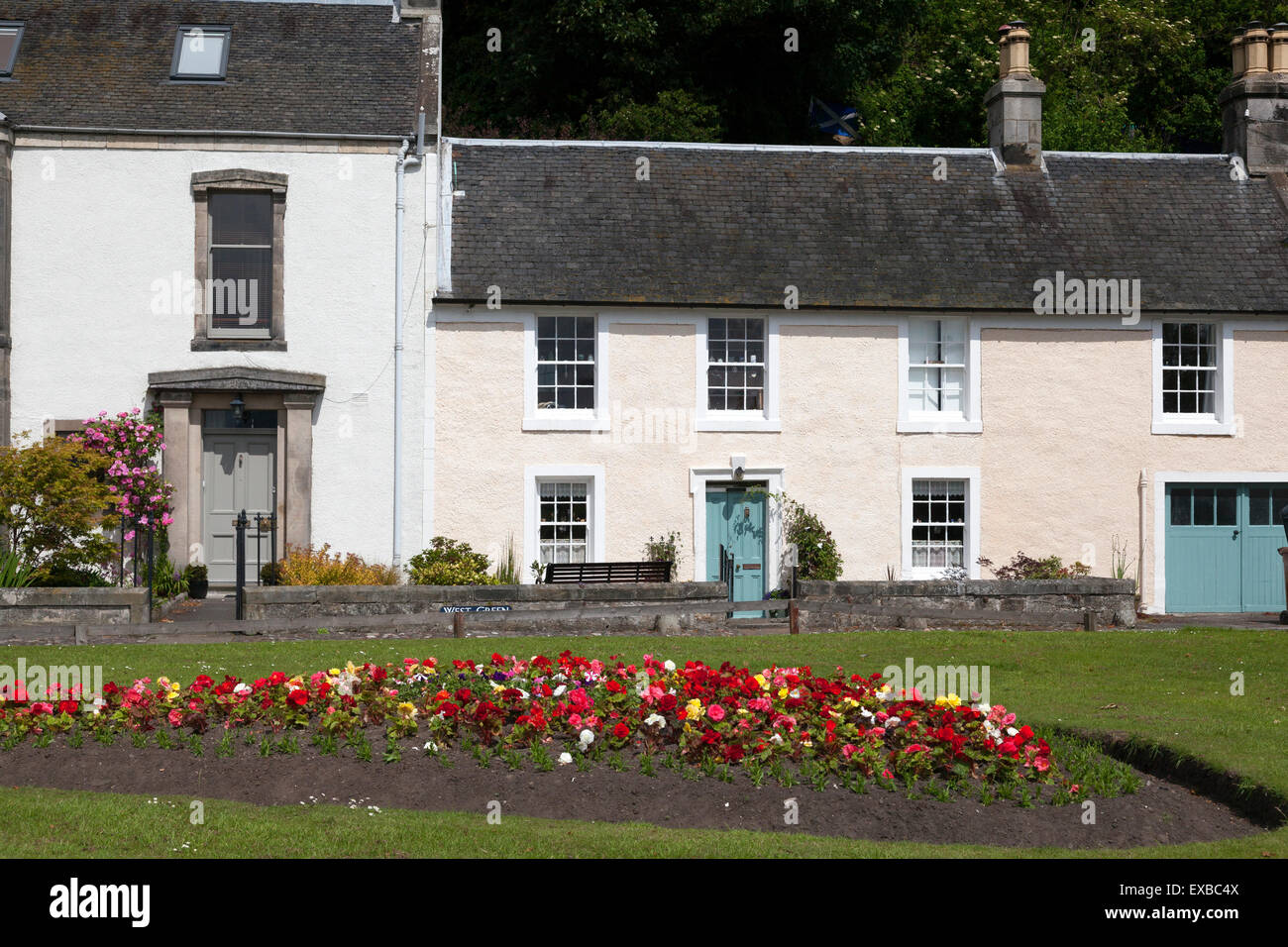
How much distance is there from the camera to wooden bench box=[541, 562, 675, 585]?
70.4ft

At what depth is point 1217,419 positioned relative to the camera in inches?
957

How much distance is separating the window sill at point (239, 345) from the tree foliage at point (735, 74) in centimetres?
1251

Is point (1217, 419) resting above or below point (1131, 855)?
above

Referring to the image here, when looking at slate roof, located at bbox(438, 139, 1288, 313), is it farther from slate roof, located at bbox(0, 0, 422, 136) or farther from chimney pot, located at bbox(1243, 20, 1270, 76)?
slate roof, located at bbox(0, 0, 422, 136)

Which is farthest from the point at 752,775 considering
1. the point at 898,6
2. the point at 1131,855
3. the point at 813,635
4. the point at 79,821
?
the point at 898,6

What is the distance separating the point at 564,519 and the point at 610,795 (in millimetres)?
13787

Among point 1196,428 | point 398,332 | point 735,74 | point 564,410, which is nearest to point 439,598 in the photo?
point 564,410

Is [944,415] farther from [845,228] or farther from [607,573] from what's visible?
[607,573]

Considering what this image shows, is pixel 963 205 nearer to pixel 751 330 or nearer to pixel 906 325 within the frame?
pixel 906 325

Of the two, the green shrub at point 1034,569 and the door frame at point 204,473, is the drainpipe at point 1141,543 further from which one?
the door frame at point 204,473

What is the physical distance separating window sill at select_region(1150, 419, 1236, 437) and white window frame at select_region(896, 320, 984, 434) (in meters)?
3.00

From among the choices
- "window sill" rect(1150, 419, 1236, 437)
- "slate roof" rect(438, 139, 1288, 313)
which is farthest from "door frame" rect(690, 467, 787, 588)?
"window sill" rect(1150, 419, 1236, 437)

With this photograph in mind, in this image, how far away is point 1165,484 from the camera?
2411 centimetres

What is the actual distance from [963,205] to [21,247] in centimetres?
1526
